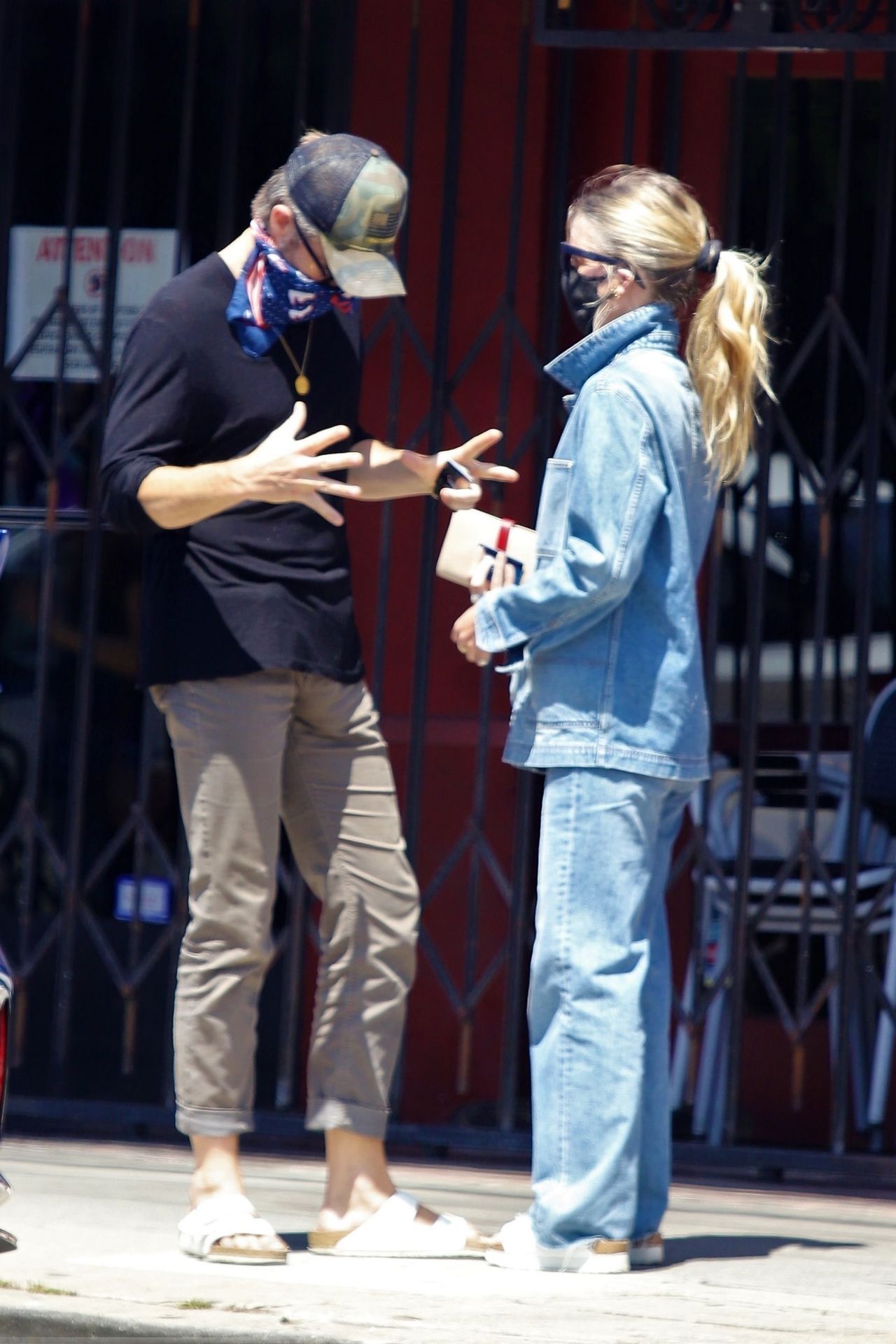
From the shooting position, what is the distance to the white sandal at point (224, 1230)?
3682 millimetres

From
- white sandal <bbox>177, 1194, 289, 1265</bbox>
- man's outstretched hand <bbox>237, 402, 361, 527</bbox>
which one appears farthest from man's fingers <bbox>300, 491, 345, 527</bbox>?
white sandal <bbox>177, 1194, 289, 1265</bbox>

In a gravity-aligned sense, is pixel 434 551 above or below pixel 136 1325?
above

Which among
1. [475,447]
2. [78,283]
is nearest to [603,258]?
[475,447]

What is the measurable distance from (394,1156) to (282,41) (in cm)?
295

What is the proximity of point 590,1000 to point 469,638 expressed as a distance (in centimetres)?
68

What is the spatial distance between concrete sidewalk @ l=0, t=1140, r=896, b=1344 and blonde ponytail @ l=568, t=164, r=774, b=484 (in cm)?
145

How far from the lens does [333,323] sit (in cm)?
399

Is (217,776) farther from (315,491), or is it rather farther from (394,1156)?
(394,1156)

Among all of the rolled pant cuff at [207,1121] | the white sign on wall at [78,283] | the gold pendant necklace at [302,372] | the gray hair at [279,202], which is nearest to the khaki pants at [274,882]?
the rolled pant cuff at [207,1121]

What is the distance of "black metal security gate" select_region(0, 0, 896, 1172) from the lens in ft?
17.3

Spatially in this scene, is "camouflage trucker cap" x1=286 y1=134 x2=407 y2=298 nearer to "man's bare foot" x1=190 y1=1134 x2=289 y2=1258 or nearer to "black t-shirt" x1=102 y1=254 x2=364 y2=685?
"black t-shirt" x1=102 y1=254 x2=364 y2=685

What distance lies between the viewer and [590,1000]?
3.67 meters

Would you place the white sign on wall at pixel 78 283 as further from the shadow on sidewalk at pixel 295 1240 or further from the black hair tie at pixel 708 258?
the shadow on sidewalk at pixel 295 1240

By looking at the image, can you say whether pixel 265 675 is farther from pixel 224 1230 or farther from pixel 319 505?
pixel 224 1230
